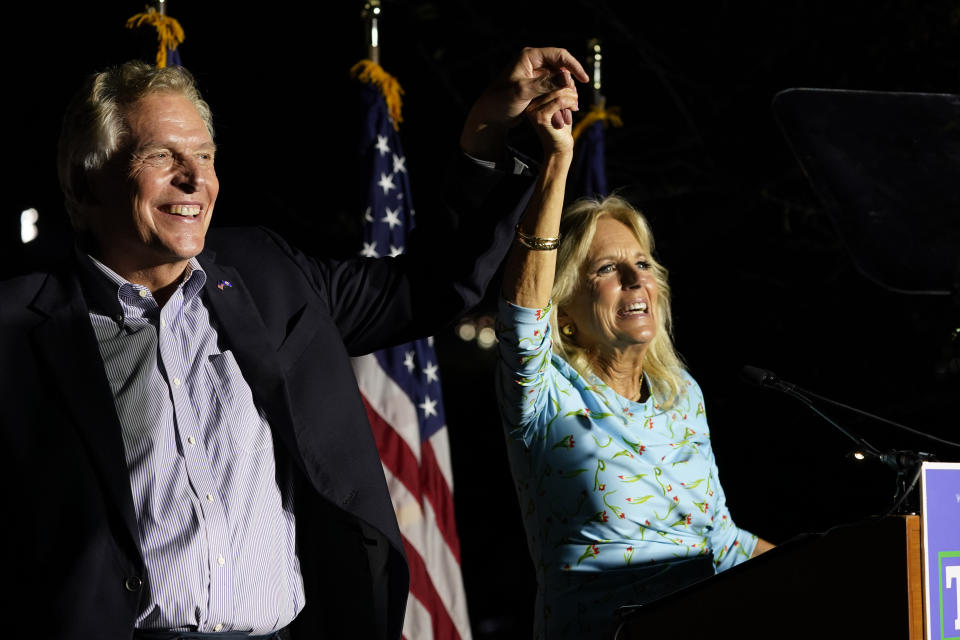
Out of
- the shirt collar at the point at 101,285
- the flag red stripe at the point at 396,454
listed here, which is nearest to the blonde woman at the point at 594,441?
the shirt collar at the point at 101,285

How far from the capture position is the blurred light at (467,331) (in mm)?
6219

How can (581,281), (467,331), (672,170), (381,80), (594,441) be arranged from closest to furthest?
(594,441) → (581,281) → (381,80) → (672,170) → (467,331)

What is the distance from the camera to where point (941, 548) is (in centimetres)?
166

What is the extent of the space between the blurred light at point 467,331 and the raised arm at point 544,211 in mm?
3952

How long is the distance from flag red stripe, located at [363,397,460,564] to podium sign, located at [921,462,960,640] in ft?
7.07

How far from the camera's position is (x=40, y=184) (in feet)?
19.8

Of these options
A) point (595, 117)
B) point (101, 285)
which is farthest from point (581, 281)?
point (595, 117)

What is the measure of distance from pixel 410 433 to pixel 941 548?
2.24 metres

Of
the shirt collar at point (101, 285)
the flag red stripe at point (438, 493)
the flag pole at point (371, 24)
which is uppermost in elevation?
the flag pole at point (371, 24)

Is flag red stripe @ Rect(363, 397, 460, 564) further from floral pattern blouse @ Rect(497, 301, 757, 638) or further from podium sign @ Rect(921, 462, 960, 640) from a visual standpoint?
podium sign @ Rect(921, 462, 960, 640)

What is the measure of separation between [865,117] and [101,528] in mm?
2059

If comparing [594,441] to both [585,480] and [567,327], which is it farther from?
[567,327]

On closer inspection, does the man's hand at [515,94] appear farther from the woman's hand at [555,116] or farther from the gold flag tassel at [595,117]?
the gold flag tassel at [595,117]

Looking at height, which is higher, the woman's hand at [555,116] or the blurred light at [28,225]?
the blurred light at [28,225]
